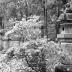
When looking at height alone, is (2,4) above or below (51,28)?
above

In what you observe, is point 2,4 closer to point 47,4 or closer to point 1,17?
point 1,17

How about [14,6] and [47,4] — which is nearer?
[47,4]

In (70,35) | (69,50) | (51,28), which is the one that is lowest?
(51,28)

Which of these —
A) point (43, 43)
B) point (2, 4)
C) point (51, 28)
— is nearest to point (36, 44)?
point (43, 43)

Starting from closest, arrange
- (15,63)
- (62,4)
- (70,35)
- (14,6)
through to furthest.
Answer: (15,63) → (70,35) → (62,4) → (14,6)

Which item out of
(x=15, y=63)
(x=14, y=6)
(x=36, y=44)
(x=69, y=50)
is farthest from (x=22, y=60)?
(x=14, y=6)

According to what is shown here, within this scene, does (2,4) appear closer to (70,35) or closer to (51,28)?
(51,28)

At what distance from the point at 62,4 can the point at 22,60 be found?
9901 millimetres

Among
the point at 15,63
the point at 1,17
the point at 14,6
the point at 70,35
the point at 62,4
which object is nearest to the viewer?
the point at 15,63

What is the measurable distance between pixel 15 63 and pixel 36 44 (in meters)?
0.81

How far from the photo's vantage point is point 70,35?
6254 millimetres

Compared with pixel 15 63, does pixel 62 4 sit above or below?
above

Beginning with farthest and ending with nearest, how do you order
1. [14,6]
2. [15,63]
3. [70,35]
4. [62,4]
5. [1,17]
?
[1,17] → [14,6] → [62,4] → [70,35] → [15,63]

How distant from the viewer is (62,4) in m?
15.0
